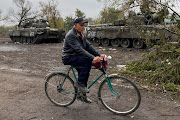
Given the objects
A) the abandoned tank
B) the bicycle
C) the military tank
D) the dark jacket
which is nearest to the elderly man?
the dark jacket

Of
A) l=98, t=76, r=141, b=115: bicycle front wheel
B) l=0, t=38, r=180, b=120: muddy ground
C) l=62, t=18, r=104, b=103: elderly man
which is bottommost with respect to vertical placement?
l=0, t=38, r=180, b=120: muddy ground

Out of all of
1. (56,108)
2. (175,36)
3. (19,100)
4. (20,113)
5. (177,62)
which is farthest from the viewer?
(175,36)

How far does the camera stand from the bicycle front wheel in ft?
12.7

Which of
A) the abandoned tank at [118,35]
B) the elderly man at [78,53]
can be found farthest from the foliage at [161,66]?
the abandoned tank at [118,35]

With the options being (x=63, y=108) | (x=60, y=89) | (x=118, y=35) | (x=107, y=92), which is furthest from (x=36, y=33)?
(x=107, y=92)

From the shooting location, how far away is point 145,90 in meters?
5.60

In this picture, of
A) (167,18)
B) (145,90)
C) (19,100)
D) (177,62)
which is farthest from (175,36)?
(19,100)

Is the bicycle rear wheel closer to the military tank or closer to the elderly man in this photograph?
the elderly man

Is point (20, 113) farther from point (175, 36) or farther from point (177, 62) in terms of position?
point (175, 36)

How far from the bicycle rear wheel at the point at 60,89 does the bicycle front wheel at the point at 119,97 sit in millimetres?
648

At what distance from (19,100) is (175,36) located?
5088 mm

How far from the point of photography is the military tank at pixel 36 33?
22.5 meters

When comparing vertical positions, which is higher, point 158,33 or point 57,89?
point 158,33

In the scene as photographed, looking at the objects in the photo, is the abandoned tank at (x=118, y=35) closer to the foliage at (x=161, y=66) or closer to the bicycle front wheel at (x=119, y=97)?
the foliage at (x=161, y=66)
